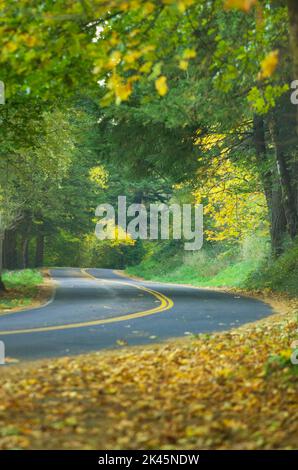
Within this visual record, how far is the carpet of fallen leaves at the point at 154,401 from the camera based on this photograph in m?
Answer: 6.28

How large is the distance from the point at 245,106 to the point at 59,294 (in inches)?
501

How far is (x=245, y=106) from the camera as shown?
50.0ft

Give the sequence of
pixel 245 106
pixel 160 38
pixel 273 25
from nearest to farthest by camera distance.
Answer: pixel 160 38 < pixel 273 25 < pixel 245 106

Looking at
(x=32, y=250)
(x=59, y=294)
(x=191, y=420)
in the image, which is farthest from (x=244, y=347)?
(x=32, y=250)

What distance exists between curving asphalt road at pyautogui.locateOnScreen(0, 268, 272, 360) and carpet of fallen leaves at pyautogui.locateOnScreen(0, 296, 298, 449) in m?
1.40

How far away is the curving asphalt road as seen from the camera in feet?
39.6

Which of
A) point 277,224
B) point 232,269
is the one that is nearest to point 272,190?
point 277,224

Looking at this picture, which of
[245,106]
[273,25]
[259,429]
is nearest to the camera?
[259,429]

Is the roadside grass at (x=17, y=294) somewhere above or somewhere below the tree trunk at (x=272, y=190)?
below

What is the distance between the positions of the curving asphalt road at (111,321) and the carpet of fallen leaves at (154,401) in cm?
140

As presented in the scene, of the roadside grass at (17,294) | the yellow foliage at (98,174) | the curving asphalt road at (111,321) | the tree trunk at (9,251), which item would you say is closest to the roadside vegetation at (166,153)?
the roadside grass at (17,294)

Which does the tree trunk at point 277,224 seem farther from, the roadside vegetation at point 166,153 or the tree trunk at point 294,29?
the tree trunk at point 294,29

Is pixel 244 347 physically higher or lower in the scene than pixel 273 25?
lower
